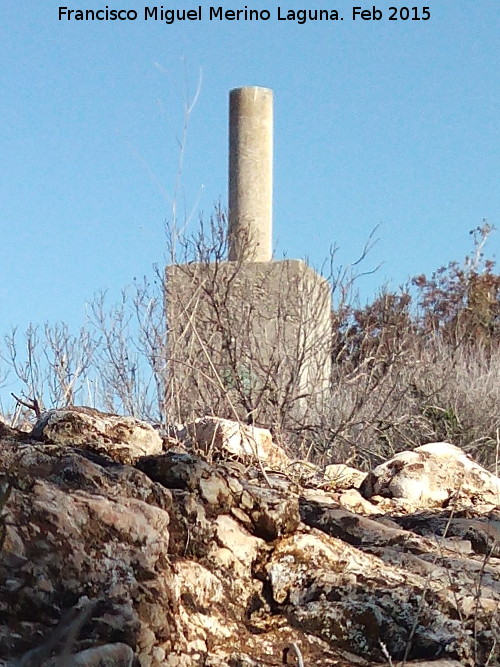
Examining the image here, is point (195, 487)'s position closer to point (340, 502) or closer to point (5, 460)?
point (5, 460)


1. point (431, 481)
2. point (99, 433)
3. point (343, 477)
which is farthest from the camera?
point (343, 477)

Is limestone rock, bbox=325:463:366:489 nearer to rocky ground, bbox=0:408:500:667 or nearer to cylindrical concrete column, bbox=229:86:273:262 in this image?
rocky ground, bbox=0:408:500:667

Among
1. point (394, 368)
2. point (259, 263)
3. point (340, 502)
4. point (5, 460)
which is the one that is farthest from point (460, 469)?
point (259, 263)

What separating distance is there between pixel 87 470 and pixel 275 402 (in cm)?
525

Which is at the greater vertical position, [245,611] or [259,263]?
[259,263]

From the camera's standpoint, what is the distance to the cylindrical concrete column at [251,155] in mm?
14164

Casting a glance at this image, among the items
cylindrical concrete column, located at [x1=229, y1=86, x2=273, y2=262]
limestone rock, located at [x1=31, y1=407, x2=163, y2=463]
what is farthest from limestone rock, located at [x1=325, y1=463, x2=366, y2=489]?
cylindrical concrete column, located at [x1=229, y1=86, x2=273, y2=262]

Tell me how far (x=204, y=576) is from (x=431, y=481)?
256 cm

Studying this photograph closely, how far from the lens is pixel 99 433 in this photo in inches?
140

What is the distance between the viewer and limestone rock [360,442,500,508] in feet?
15.3

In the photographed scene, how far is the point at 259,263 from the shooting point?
1134 centimetres

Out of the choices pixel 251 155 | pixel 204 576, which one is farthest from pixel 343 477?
pixel 251 155

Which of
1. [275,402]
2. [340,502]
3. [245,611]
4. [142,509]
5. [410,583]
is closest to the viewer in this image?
[142,509]

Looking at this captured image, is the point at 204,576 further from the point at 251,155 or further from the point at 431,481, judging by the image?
the point at 251,155
